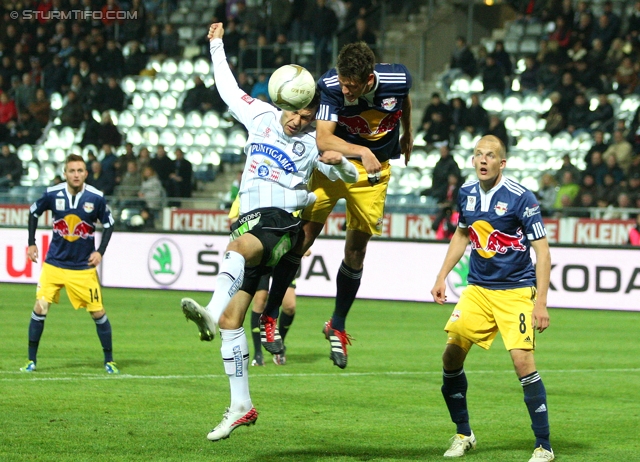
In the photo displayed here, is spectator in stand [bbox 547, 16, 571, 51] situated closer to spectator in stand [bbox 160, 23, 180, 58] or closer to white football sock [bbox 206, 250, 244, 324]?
spectator in stand [bbox 160, 23, 180, 58]

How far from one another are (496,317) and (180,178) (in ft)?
54.9

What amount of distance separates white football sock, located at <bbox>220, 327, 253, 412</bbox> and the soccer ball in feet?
5.00

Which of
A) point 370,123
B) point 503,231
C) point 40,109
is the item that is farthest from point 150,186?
point 503,231

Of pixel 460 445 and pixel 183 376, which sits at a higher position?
pixel 460 445

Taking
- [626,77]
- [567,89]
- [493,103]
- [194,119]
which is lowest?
[194,119]

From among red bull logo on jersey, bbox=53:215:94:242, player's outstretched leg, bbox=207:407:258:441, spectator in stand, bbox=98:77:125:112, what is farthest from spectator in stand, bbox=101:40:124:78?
player's outstretched leg, bbox=207:407:258:441

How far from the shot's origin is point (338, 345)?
8.32 metres

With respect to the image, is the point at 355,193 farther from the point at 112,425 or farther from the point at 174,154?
the point at 174,154

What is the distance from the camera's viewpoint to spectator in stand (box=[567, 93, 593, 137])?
73.7 ft

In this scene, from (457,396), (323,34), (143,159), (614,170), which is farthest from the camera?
(323,34)

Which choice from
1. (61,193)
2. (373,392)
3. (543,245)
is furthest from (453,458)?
(61,193)

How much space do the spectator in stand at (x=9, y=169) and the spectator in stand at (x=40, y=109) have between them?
184 cm

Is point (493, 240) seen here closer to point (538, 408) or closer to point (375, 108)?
point (538, 408)

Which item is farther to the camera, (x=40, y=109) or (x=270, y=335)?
(x=40, y=109)
